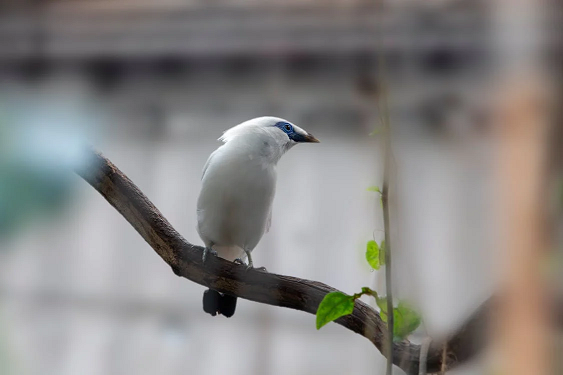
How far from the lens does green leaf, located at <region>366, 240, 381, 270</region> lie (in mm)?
552

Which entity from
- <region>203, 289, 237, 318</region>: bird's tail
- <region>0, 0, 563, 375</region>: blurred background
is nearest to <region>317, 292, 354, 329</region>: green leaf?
<region>0, 0, 563, 375</region>: blurred background

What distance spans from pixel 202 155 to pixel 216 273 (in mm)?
210

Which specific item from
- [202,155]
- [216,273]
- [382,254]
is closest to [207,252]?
[216,273]

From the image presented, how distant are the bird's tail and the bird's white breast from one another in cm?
6

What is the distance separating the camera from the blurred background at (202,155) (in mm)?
566

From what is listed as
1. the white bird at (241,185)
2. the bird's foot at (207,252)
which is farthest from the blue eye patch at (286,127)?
the bird's foot at (207,252)

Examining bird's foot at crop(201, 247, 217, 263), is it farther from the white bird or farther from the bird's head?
the bird's head

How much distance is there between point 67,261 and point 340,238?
1.51ft

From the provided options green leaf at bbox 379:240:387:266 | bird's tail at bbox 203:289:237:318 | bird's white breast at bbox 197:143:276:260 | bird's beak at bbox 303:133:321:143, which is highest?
bird's beak at bbox 303:133:321:143

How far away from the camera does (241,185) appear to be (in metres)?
0.75

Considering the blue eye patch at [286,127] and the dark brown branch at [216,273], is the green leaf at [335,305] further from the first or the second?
the blue eye patch at [286,127]

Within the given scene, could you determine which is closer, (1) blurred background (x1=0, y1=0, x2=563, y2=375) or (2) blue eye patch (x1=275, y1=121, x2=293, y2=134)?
(1) blurred background (x1=0, y1=0, x2=563, y2=375)

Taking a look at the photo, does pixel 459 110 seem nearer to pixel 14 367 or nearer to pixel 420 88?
pixel 420 88

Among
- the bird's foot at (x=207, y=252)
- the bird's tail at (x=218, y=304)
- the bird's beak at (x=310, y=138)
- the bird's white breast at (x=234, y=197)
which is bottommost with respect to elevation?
the bird's tail at (x=218, y=304)
